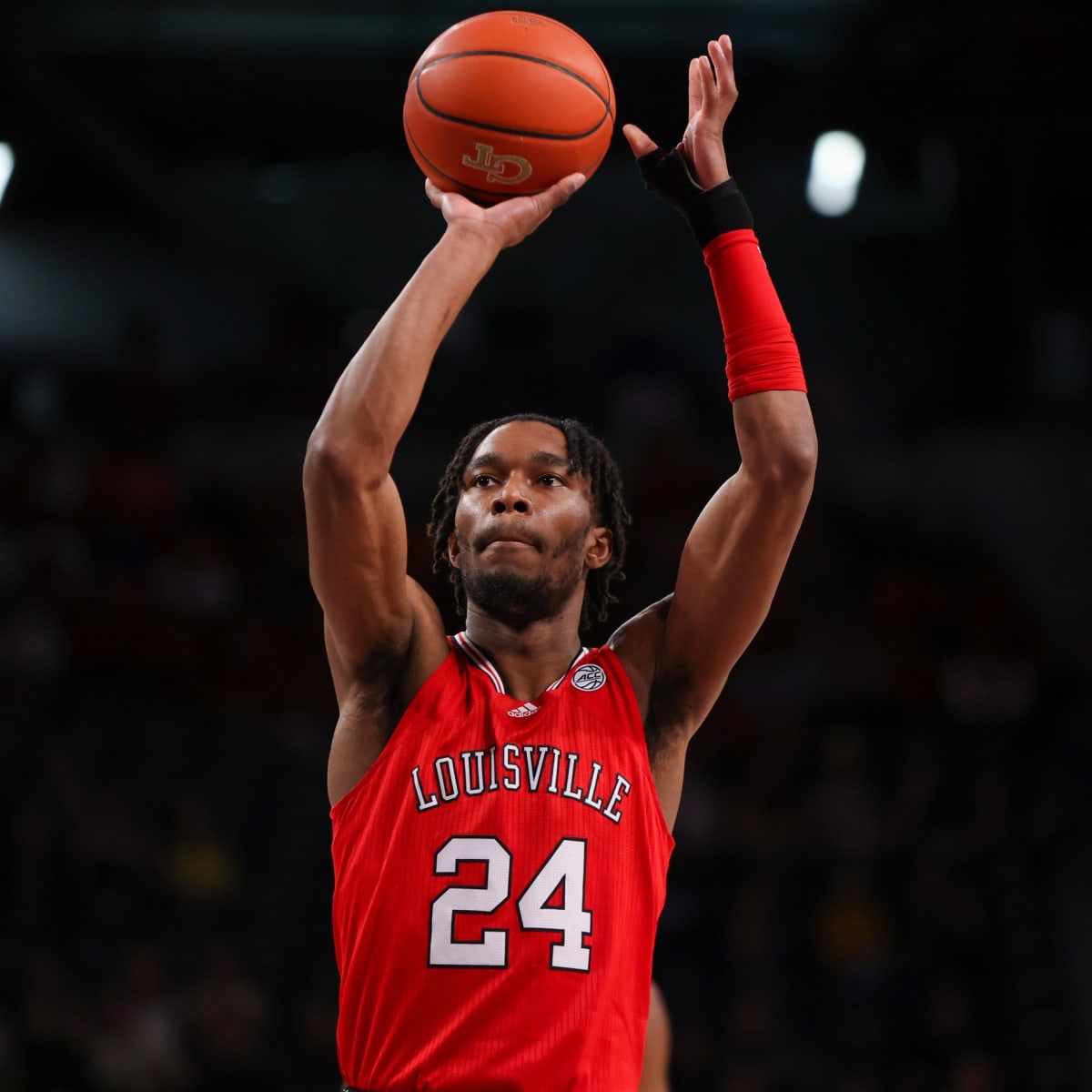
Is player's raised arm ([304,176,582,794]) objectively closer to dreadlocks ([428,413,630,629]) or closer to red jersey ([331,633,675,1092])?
red jersey ([331,633,675,1092])

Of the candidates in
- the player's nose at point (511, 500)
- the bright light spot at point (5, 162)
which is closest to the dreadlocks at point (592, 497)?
the player's nose at point (511, 500)

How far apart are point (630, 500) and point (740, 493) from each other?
7.00 metres

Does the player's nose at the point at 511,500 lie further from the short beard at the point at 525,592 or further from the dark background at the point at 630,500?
the dark background at the point at 630,500

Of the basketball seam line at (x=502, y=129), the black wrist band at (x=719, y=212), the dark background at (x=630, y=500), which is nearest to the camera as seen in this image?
the basketball seam line at (x=502, y=129)

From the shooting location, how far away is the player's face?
10.8 feet

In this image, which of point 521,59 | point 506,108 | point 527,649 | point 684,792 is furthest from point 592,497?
point 684,792

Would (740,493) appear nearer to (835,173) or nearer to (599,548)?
(599,548)

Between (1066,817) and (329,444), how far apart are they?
7120mm

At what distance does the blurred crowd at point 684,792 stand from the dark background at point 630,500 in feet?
0.08

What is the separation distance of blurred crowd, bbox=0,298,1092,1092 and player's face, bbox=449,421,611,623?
5100mm

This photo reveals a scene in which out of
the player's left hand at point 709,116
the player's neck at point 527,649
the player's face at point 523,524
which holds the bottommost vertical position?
the player's neck at point 527,649

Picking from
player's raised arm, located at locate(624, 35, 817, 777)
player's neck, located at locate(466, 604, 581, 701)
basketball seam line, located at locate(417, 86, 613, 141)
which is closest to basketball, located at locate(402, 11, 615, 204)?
basketball seam line, located at locate(417, 86, 613, 141)

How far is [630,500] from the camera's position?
10367 millimetres

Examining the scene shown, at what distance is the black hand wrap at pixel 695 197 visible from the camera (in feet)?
11.6
